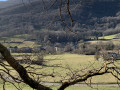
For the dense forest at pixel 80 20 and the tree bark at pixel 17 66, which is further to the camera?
the dense forest at pixel 80 20

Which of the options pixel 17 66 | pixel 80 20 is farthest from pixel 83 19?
pixel 17 66

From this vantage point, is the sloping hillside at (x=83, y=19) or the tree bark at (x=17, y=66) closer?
the tree bark at (x=17, y=66)

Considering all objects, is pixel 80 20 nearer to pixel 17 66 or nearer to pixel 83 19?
pixel 83 19

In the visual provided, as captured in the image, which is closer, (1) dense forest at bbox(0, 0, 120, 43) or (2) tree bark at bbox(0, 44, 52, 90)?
(2) tree bark at bbox(0, 44, 52, 90)

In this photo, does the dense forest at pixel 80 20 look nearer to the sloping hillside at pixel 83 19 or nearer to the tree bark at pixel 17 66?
the sloping hillside at pixel 83 19

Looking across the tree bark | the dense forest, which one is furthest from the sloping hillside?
the tree bark

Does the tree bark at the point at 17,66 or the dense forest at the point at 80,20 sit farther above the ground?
the tree bark at the point at 17,66

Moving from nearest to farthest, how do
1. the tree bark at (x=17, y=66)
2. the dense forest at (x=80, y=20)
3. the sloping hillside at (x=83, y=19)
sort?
the tree bark at (x=17, y=66), the dense forest at (x=80, y=20), the sloping hillside at (x=83, y=19)

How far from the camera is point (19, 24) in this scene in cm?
9325

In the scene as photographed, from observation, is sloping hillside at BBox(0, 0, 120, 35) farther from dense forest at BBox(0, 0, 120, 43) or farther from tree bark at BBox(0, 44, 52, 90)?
tree bark at BBox(0, 44, 52, 90)

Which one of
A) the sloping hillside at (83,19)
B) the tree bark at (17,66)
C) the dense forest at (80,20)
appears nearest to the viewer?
the tree bark at (17,66)

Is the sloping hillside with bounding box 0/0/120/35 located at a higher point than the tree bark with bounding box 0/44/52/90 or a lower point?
lower

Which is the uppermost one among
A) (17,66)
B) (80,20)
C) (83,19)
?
(17,66)

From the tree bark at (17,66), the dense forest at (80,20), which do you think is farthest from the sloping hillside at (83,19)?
the tree bark at (17,66)
